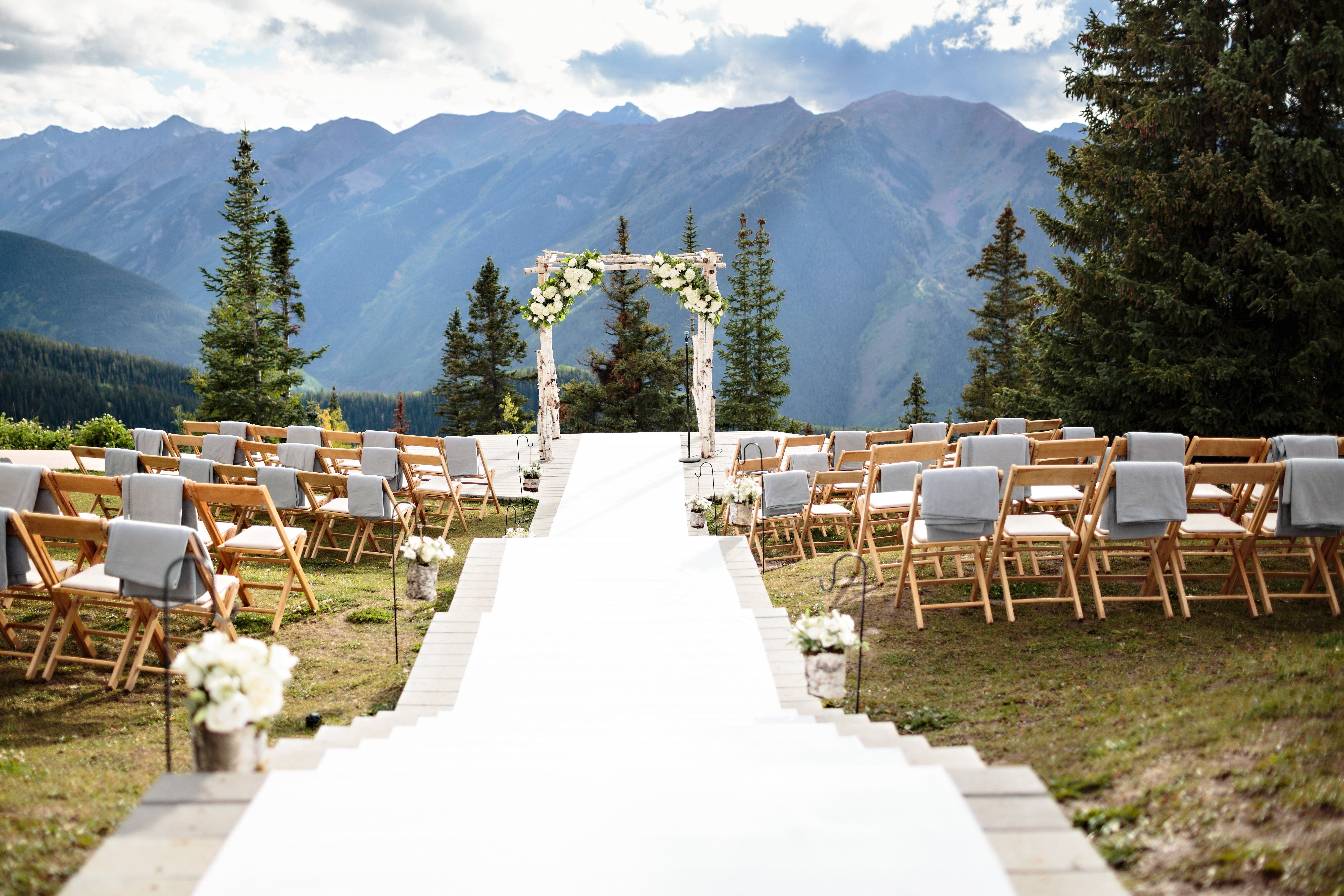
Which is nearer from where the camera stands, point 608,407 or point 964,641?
point 964,641

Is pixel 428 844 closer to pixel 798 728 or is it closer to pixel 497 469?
pixel 798 728

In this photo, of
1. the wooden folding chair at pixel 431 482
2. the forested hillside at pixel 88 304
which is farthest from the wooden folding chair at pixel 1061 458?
the forested hillside at pixel 88 304

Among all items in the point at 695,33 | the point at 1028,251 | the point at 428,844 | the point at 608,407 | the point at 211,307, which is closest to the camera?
the point at 428,844

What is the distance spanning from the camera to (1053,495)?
19.8 feet

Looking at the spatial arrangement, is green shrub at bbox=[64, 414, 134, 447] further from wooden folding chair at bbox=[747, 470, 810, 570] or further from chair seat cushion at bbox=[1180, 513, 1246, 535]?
chair seat cushion at bbox=[1180, 513, 1246, 535]

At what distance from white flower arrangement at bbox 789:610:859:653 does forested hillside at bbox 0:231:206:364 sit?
17423 centimetres

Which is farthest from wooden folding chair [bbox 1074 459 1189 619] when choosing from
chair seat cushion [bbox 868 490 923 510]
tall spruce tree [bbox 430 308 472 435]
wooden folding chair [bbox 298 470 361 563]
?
tall spruce tree [bbox 430 308 472 435]

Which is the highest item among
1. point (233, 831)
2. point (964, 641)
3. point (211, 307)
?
point (211, 307)

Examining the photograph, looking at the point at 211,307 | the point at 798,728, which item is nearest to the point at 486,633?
the point at 798,728

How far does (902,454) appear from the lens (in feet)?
21.5

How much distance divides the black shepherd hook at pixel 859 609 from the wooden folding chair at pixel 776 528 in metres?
0.59

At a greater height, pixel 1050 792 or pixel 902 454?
pixel 902 454

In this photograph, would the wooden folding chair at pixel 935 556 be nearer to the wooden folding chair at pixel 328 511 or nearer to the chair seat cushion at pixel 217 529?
the chair seat cushion at pixel 217 529

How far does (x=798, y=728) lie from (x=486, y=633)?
2355 mm
